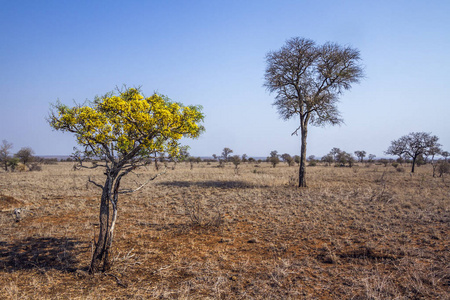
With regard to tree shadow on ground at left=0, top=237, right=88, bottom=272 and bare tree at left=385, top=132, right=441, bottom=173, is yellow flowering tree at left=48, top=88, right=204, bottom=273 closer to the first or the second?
tree shadow on ground at left=0, top=237, right=88, bottom=272

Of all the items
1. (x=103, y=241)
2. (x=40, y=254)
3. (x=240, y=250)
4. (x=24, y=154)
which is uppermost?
(x=24, y=154)

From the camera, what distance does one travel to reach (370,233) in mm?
7633

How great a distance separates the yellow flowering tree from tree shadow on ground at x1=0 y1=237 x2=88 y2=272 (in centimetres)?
113

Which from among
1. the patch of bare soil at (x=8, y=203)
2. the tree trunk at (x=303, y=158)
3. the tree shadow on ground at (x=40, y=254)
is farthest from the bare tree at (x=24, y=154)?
the tree trunk at (x=303, y=158)

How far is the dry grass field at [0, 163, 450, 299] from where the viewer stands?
15.1ft

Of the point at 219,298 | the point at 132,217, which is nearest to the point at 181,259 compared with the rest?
the point at 219,298

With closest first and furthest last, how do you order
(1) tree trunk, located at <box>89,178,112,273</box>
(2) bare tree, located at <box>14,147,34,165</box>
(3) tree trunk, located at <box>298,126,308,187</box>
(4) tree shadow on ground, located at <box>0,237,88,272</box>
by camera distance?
1. (1) tree trunk, located at <box>89,178,112,273</box>
2. (4) tree shadow on ground, located at <box>0,237,88,272</box>
3. (3) tree trunk, located at <box>298,126,308,187</box>
4. (2) bare tree, located at <box>14,147,34,165</box>

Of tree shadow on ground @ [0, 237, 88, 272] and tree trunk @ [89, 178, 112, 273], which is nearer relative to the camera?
tree trunk @ [89, 178, 112, 273]

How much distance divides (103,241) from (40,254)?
2382 millimetres

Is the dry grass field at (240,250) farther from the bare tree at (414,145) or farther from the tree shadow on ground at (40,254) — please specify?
the bare tree at (414,145)

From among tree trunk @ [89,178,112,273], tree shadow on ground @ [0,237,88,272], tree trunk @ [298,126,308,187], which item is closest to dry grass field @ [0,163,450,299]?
tree shadow on ground @ [0,237,88,272]

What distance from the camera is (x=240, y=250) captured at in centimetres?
670

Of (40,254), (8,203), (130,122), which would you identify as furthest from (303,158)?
(8,203)

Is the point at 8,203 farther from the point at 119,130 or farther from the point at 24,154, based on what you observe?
the point at 24,154
